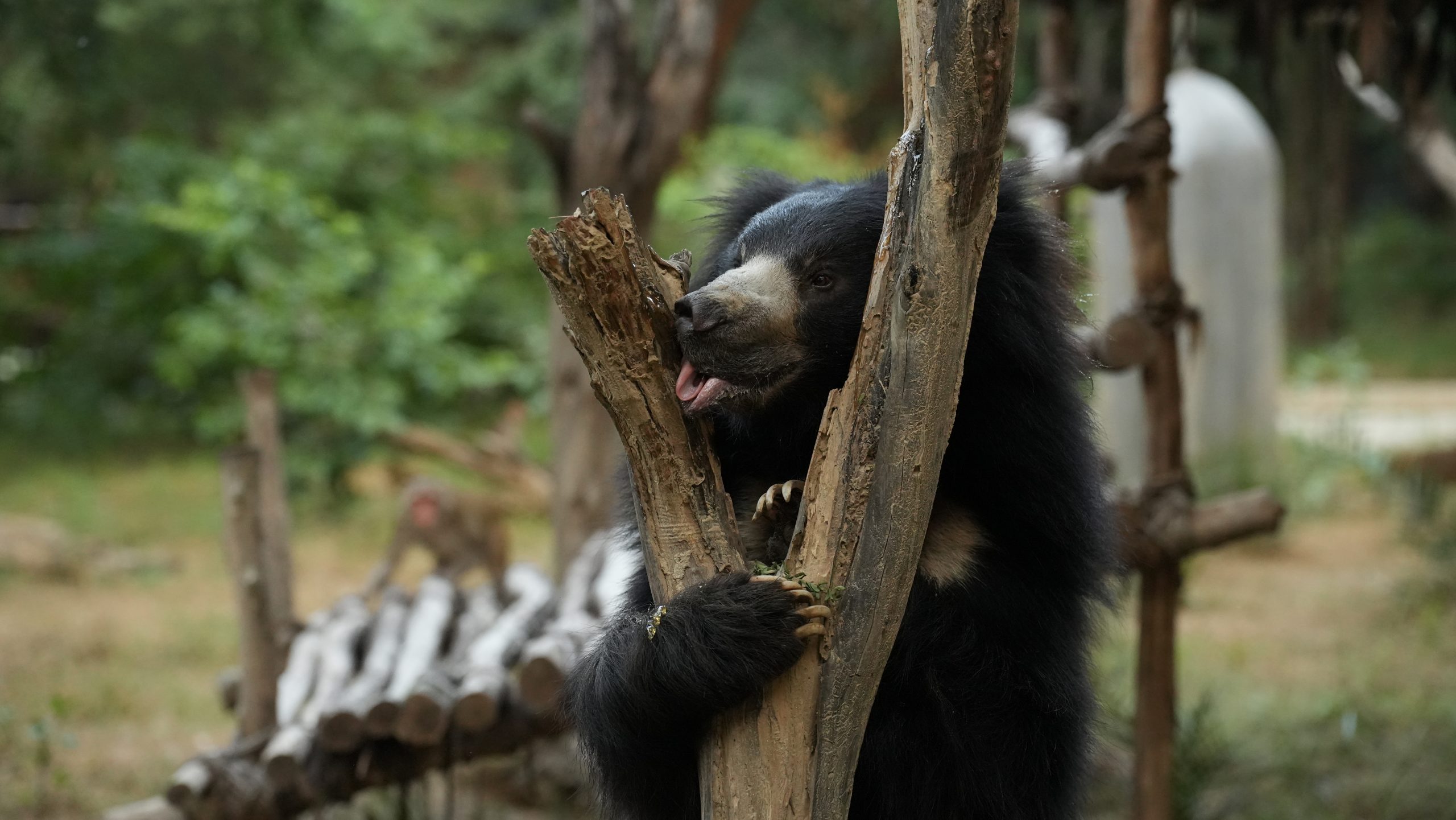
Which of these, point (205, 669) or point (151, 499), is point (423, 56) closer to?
point (151, 499)

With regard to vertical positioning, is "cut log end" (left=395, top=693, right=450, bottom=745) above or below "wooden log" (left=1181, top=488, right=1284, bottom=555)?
below

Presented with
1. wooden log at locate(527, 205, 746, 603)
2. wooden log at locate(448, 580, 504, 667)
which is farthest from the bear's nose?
wooden log at locate(448, 580, 504, 667)

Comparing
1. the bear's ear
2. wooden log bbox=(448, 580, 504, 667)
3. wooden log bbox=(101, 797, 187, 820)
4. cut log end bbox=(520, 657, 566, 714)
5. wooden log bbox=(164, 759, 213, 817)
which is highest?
the bear's ear

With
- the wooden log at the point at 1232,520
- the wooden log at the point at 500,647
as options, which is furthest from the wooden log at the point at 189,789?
the wooden log at the point at 1232,520

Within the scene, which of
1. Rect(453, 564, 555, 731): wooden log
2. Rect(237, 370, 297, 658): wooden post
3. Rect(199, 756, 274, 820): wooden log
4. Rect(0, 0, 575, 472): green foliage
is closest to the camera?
Rect(199, 756, 274, 820): wooden log

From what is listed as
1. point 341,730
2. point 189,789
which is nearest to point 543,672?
point 341,730

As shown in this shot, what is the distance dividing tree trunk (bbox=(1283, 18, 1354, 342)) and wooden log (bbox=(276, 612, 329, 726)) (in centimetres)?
1391

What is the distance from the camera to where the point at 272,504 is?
4129 millimetres

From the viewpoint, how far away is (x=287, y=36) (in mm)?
9570

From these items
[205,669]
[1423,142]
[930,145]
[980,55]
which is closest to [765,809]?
[930,145]

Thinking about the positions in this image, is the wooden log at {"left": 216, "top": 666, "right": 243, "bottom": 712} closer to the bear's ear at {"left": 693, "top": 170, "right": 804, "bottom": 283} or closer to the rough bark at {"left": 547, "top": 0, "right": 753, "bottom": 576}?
the rough bark at {"left": 547, "top": 0, "right": 753, "bottom": 576}

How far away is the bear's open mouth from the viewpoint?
1.89 meters

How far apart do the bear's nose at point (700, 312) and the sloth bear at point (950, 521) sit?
0.02 metres

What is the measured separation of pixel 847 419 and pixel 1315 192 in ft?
54.9
